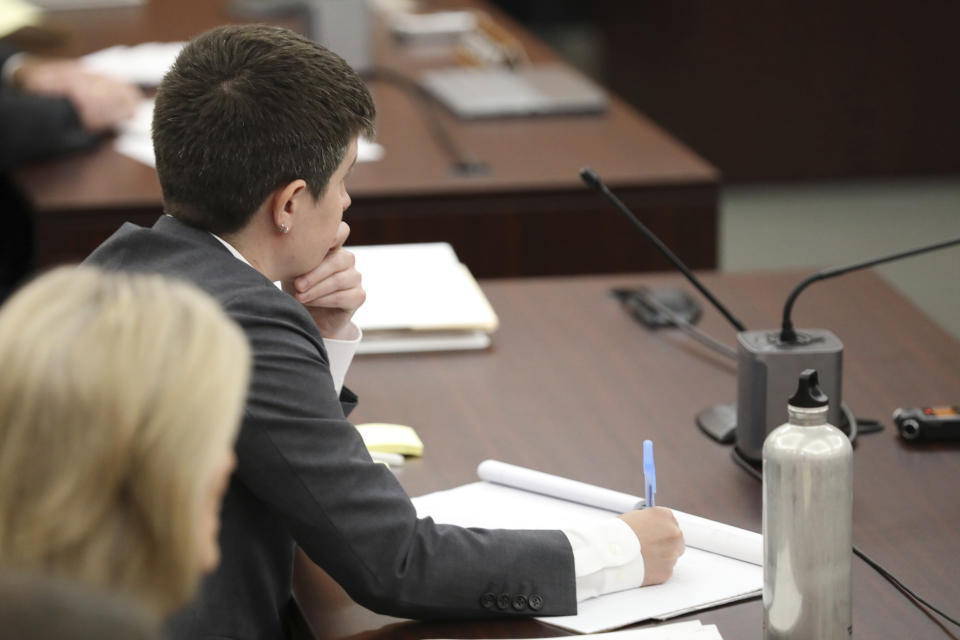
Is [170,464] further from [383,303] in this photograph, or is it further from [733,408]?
[383,303]

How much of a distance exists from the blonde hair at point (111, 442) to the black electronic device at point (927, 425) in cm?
95

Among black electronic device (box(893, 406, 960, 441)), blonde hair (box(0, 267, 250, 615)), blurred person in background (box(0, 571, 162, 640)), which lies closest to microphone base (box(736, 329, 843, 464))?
black electronic device (box(893, 406, 960, 441))

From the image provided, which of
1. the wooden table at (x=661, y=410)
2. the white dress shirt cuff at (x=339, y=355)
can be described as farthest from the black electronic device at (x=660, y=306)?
the white dress shirt cuff at (x=339, y=355)

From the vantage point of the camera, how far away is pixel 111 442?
2.40 feet

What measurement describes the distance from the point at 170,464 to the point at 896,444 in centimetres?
100

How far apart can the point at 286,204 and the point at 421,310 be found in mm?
593

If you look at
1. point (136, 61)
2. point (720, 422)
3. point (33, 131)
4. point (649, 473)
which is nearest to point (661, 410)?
point (720, 422)

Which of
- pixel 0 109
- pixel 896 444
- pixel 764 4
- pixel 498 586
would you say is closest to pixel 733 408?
pixel 896 444

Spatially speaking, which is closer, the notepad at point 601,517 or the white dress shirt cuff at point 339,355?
the notepad at point 601,517

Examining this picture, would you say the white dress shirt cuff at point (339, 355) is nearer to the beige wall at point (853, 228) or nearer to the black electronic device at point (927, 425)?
the black electronic device at point (927, 425)

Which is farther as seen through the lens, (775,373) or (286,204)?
(775,373)

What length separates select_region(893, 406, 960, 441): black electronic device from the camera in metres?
1.53

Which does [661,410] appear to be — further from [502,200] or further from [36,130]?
[36,130]

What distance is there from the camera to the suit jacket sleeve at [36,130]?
265cm
